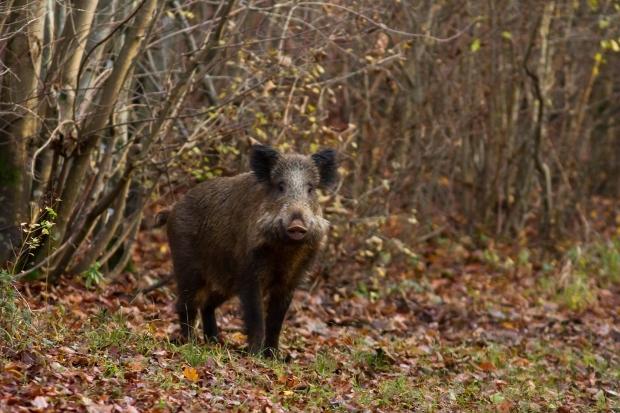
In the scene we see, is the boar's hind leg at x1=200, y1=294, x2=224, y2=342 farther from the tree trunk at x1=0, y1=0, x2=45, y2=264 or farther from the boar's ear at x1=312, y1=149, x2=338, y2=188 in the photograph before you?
the tree trunk at x1=0, y1=0, x2=45, y2=264

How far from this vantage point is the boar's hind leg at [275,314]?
25.6ft

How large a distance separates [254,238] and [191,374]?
63.5 inches

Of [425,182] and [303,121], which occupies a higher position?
[303,121]

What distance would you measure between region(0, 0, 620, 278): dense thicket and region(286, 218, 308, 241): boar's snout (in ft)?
5.00

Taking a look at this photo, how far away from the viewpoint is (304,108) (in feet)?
32.9

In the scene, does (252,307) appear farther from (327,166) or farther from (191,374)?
(191,374)

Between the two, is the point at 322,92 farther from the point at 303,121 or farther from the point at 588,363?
the point at 588,363

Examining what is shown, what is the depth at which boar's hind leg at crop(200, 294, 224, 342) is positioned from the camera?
8.30 m

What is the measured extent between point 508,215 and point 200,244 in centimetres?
747

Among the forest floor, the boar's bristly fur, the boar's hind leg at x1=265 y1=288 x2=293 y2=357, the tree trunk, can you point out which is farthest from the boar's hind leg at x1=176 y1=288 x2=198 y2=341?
the tree trunk

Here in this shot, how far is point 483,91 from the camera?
14.2 m

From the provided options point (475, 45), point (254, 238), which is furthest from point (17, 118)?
point (475, 45)

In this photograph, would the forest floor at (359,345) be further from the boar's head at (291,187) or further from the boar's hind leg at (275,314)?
the boar's head at (291,187)

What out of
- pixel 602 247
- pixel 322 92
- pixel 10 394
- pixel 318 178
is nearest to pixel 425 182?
pixel 602 247
